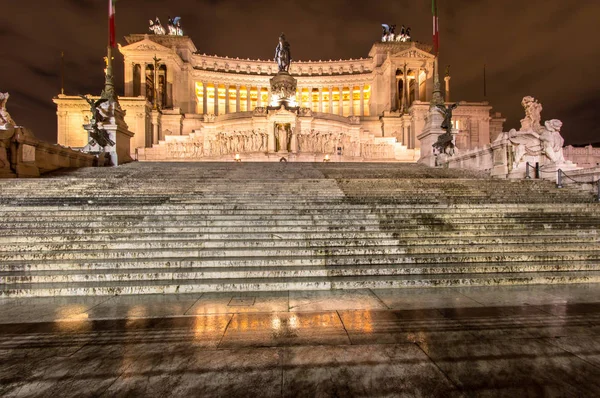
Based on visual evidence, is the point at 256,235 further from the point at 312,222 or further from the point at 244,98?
the point at 244,98

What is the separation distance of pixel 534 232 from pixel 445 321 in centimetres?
594

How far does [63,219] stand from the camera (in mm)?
9078

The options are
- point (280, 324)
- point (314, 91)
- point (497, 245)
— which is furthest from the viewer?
point (314, 91)

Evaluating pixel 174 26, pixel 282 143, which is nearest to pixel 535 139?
pixel 282 143

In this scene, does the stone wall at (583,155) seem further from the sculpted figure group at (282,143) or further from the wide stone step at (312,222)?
the wide stone step at (312,222)

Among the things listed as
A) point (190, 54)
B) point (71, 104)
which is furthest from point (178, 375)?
point (190, 54)

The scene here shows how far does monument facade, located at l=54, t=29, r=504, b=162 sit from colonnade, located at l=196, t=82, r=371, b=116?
0.22 meters

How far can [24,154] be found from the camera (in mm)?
14953

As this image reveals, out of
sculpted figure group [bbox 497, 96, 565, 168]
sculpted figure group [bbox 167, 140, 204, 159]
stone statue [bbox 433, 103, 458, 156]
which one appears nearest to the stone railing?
stone statue [bbox 433, 103, 458, 156]

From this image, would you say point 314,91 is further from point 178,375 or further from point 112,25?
point 178,375

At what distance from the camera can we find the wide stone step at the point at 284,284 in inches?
239

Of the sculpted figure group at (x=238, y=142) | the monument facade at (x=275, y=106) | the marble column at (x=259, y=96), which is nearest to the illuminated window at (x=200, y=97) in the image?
the monument facade at (x=275, y=106)

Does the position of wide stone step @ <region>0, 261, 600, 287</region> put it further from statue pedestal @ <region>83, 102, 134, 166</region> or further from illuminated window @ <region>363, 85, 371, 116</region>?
illuminated window @ <region>363, 85, 371, 116</region>

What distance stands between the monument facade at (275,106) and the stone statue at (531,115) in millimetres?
A: 11941
